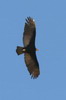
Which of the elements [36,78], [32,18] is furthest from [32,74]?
[32,18]

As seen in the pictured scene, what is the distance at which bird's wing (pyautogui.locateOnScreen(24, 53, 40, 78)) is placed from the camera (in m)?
49.5

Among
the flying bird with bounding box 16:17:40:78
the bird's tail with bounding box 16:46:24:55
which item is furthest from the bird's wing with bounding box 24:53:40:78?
the bird's tail with bounding box 16:46:24:55

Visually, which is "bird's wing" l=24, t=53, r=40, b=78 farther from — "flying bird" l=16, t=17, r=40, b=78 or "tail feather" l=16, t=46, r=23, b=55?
"tail feather" l=16, t=46, r=23, b=55

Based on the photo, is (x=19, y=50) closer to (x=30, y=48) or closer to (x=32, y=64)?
(x=30, y=48)

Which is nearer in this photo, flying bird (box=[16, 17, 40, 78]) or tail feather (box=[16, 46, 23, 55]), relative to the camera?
tail feather (box=[16, 46, 23, 55])

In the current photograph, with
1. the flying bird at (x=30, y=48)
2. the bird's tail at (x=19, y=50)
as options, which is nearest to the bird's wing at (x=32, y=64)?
the flying bird at (x=30, y=48)

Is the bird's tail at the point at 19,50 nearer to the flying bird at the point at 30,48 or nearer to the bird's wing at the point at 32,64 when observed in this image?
the flying bird at the point at 30,48

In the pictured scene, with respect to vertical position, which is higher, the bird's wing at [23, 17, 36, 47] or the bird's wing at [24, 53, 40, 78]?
the bird's wing at [23, 17, 36, 47]

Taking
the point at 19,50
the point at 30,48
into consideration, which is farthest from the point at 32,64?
the point at 19,50

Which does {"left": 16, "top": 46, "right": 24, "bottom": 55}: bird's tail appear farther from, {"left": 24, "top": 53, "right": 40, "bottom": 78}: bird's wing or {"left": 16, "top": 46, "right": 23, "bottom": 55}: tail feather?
{"left": 24, "top": 53, "right": 40, "bottom": 78}: bird's wing

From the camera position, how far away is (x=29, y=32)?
49.2 m

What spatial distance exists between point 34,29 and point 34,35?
16.6 inches

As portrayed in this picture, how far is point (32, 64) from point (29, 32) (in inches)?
87.4

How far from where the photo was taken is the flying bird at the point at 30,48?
161 ft
